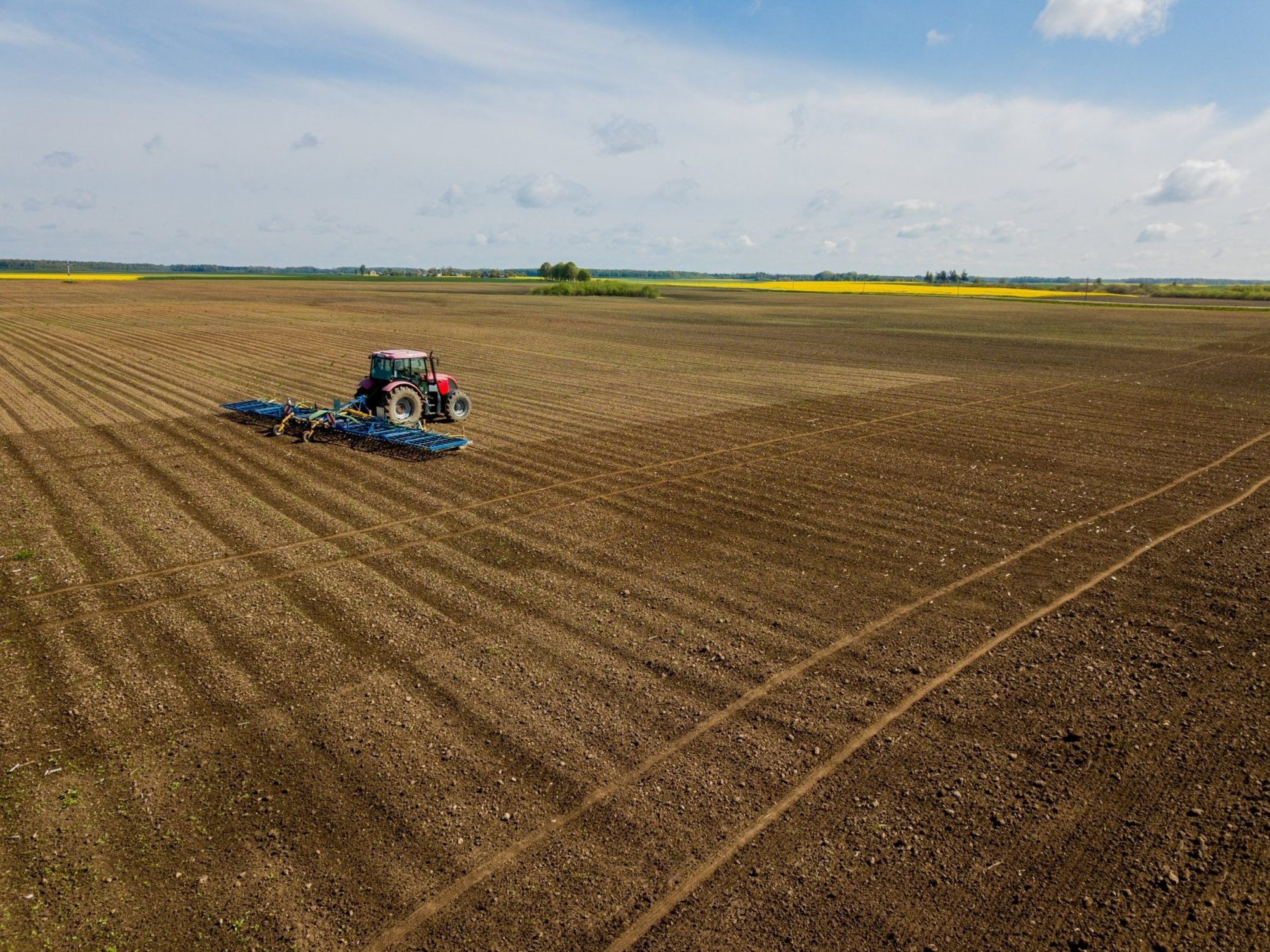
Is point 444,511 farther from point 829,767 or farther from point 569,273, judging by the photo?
point 569,273

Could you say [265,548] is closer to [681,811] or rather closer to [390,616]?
[390,616]

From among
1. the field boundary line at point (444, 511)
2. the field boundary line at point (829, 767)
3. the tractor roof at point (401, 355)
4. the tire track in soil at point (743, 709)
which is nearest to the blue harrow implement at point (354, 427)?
the tractor roof at point (401, 355)

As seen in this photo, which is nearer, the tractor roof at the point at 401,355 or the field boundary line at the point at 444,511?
the field boundary line at the point at 444,511

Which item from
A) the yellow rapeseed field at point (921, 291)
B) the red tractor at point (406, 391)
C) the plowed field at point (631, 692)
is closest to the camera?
the plowed field at point (631, 692)

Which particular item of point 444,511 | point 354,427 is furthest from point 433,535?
point 354,427

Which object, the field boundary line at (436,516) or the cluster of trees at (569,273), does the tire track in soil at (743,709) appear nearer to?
the field boundary line at (436,516)

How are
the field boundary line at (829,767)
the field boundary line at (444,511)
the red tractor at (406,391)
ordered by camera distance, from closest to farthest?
1. the field boundary line at (829,767)
2. the field boundary line at (444,511)
3. the red tractor at (406,391)

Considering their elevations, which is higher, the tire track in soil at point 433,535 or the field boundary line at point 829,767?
the tire track in soil at point 433,535

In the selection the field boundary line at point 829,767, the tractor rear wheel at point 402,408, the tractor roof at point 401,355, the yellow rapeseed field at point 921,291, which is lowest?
the field boundary line at point 829,767
